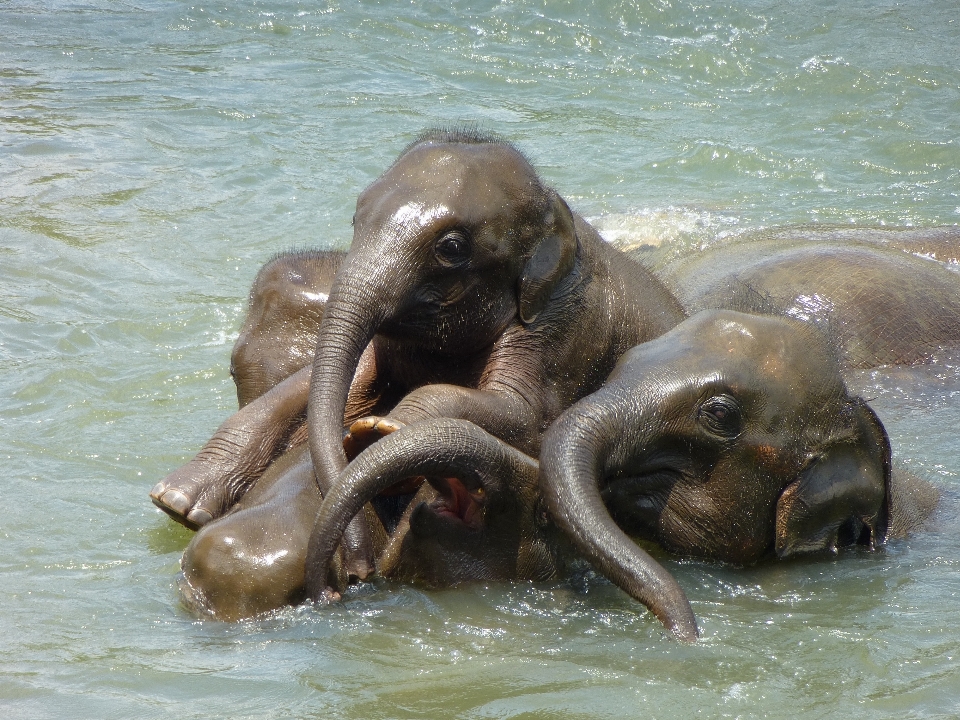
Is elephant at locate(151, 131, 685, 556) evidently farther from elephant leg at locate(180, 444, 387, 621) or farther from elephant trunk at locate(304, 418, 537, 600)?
elephant trunk at locate(304, 418, 537, 600)

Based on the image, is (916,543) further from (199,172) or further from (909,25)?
(909,25)

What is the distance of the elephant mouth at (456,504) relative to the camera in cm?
511

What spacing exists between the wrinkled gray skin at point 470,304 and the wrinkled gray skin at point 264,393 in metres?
0.39

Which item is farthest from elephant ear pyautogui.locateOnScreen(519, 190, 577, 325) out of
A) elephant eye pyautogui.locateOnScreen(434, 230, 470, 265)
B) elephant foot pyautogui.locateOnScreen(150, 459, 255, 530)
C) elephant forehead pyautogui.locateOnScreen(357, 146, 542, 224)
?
elephant foot pyautogui.locateOnScreen(150, 459, 255, 530)

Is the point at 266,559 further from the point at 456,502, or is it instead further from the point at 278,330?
the point at 278,330

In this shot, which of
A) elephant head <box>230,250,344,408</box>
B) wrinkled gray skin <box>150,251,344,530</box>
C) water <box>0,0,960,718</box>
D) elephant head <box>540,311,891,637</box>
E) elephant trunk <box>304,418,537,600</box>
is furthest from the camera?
elephant head <box>230,250,344,408</box>

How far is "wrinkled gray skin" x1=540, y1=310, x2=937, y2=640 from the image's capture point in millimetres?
5070

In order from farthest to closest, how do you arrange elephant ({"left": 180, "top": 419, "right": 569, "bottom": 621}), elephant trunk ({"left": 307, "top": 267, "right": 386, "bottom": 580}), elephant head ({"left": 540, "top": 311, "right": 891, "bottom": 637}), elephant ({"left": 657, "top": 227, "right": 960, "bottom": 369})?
elephant ({"left": 657, "top": 227, "right": 960, "bottom": 369}) → elephant head ({"left": 540, "top": 311, "right": 891, "bottom": 637}) → elephant trunk ({"left": 307, "top": 267, "right": 386, "bottom": 580}) → elephant ({"left": 180, "top": 419, "right": 569, "bottom": 621})

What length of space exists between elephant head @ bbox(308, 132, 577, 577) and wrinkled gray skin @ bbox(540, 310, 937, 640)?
Answer: 2.10ft

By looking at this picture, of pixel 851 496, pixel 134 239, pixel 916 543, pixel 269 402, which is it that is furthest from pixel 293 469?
pixel 134 239

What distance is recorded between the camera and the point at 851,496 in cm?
541

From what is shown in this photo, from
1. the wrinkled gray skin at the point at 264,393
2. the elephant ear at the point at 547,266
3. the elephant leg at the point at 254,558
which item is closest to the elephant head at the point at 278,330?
the wrinkled gray skin at the point at 264,393

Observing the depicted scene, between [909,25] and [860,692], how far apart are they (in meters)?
13.7

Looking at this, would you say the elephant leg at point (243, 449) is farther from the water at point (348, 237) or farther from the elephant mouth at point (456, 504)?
the elephant mouth at point (456, 504)
